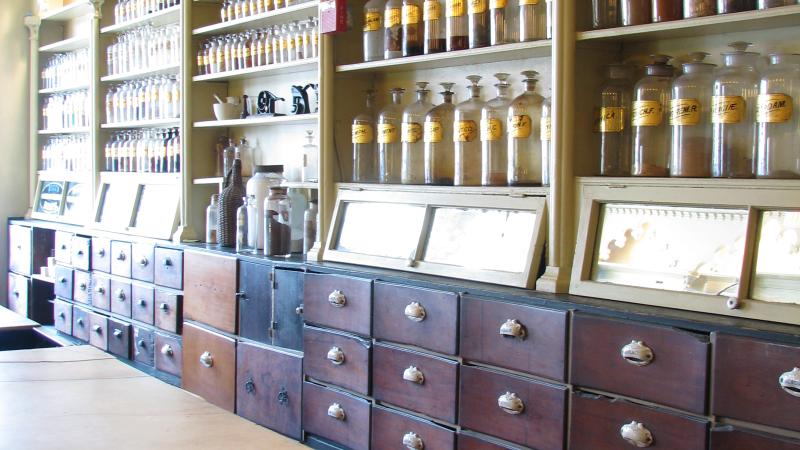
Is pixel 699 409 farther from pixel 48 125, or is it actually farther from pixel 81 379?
pixel 48 125

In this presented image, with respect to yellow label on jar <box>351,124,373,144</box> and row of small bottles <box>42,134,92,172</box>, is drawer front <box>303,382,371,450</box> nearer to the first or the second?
yellow label on jar <box>351,124,373,144</box>

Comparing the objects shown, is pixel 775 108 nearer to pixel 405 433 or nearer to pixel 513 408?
pixel 513 408

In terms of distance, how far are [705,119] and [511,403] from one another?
3.24 ft

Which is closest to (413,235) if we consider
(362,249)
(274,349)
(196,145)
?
(362,249)

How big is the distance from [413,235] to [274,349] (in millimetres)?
843

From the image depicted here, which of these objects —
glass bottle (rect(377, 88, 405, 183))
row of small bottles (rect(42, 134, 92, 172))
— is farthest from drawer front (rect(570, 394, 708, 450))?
row of small bottles (rect(42, 134, 92, 172))

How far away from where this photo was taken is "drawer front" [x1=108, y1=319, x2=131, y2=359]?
4812 mm

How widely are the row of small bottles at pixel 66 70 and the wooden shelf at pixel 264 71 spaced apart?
5.61 feet

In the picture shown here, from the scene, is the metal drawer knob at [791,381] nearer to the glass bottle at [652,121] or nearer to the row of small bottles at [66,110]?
the glass bottle at [652,121]

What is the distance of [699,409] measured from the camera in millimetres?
2156

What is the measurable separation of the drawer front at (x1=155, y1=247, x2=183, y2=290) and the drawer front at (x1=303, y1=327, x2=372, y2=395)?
45.6 inches

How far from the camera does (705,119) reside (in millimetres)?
2498

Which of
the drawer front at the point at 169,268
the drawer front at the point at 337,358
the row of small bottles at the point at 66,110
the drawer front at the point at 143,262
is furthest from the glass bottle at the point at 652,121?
the row of small bottles at the point at 66,110

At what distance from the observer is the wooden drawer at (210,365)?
12.8 ft
